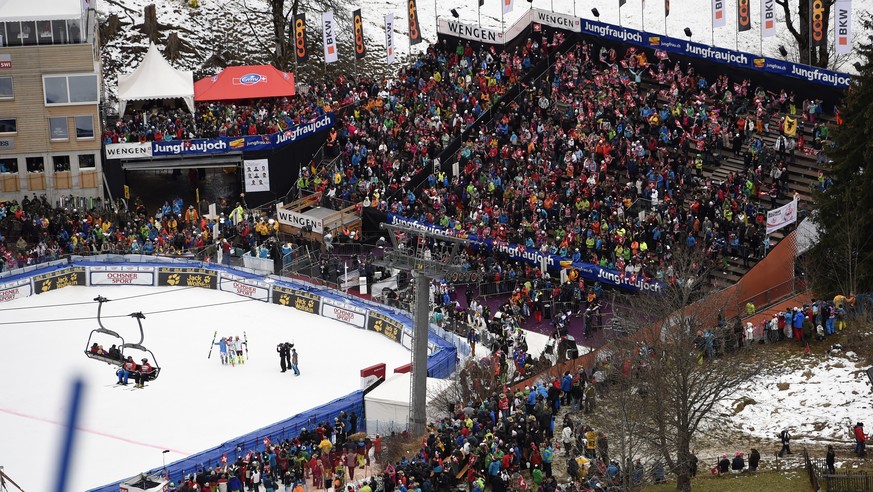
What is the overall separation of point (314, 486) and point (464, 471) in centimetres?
535

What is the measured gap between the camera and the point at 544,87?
5347 cm

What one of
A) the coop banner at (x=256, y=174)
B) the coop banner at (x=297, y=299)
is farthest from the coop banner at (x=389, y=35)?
the coop banner at (x=297, y=299)

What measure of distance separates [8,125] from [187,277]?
42.7 ft

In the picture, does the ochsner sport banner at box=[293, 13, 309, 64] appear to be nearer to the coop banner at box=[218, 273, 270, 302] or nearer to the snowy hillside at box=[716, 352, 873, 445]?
the coop banner at box=[218, 273, 270, 302]

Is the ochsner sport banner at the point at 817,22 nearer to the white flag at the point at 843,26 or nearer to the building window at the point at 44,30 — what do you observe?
the white flag at the point at 843,26

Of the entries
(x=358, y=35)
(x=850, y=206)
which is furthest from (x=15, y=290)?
(x=850, y=206)

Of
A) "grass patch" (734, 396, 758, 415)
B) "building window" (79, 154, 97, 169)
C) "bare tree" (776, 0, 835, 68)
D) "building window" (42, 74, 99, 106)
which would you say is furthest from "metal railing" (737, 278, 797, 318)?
"building window" (42, 74, 99, 106)

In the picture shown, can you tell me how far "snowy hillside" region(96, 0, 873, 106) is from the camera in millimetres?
65250

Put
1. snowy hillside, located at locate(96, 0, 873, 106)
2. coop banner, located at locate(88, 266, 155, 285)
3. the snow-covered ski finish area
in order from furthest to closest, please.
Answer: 1. snowy hillside, located at locate(96, 0, 873, 106)
2. coop banner, located at locate(88, 266, 155, 285)
3. the snow-covered ski finish area

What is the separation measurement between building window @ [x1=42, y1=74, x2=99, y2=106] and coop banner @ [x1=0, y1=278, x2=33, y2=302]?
11.1 meters

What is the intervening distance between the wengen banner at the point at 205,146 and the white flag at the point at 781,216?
902 inches

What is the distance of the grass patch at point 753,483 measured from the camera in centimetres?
2614

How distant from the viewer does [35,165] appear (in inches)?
2174

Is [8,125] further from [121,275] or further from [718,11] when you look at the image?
[718,11]
